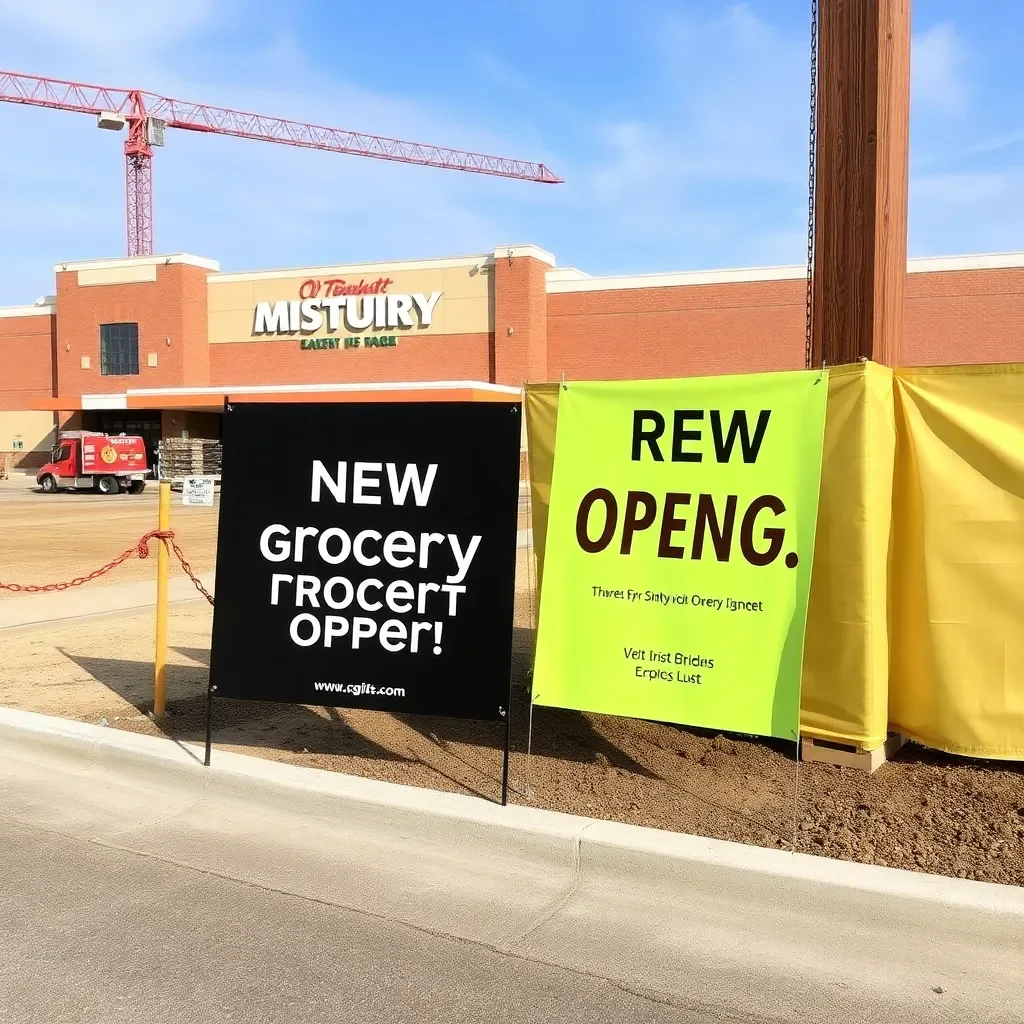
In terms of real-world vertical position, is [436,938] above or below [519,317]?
below

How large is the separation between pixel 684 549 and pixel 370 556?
159 cm

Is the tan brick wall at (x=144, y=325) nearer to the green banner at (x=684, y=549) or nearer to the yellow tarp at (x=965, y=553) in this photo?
the green banner at (x=684, y=549)

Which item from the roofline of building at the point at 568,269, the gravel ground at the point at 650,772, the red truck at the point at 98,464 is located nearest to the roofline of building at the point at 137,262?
the roofline of building at the point at 568,269

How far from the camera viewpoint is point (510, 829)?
14.8 feet

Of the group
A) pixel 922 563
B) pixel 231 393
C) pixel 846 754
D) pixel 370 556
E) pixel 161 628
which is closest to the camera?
pixel 922 563

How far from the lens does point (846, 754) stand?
505 centimetres

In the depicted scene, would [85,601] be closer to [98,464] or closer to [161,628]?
[161,628]

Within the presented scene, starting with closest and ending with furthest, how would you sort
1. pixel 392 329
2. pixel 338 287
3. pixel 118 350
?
pixel 392 329
pixel 338 287
pixel 118 350

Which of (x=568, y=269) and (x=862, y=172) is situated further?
(x=568, y=269)

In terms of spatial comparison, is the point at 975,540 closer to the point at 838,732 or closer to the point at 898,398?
the point at 898,398

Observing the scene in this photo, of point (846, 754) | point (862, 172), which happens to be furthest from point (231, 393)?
point (846, 754)

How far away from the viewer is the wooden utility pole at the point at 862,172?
545 cm

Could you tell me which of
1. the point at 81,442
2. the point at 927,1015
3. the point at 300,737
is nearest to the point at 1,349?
the point at 81,442

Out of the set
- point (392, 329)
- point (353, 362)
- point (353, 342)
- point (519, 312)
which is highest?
point (519, 312)
